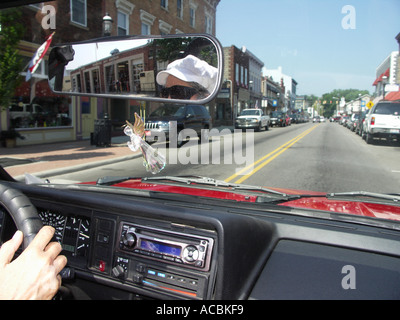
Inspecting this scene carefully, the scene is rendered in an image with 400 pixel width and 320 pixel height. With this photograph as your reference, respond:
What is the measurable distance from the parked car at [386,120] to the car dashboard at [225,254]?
1269mm

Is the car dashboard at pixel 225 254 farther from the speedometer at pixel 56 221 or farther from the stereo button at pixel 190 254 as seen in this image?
the speedometer at pixel 56 221

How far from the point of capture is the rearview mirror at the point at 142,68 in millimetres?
1453

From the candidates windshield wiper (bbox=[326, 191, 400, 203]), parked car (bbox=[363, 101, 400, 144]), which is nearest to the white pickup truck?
parked car (bbox=[363, 101, 400, 144])

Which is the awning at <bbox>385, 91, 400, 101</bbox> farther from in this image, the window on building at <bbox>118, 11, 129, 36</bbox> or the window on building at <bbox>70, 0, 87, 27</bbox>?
the window on building at <bbox>70, 0, 87, 27</bbox>

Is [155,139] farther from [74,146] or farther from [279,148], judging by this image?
[279,148]

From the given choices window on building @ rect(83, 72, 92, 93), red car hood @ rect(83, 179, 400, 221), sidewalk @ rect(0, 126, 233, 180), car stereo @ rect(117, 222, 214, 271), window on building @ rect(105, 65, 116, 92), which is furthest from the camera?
sidewalk @ rect(0, 126, 233, 180)

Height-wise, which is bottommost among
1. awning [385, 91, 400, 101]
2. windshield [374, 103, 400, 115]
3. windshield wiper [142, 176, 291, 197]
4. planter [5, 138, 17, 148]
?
windshield wiper [142, 176, 291, 197]

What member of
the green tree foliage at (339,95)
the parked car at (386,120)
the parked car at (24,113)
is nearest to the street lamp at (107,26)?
the green tree foliage at (339,95)

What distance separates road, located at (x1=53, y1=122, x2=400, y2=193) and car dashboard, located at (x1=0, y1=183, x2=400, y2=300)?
0.72 meters

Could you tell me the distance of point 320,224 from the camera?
1749mm

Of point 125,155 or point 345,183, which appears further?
point 345,183

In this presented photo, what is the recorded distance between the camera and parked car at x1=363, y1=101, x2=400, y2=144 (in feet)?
8.82
